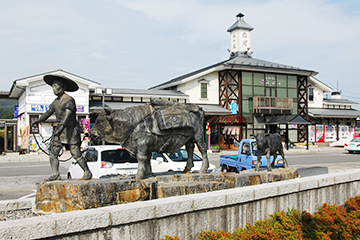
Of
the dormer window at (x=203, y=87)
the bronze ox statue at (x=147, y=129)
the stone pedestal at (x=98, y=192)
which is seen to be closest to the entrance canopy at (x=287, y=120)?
the dormer window at (x=203, y=87)

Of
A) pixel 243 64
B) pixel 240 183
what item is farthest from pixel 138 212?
pixel 243 64

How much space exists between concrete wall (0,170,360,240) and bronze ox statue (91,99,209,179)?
151cm

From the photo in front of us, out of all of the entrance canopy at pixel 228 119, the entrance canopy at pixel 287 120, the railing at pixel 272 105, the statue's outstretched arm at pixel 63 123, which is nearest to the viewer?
the statue's outstretched arm at pixel 63 123

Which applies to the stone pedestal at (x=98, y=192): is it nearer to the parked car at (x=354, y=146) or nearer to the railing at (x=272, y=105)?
the parked car at (x=354, y=146)

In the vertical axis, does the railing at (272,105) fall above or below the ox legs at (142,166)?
above

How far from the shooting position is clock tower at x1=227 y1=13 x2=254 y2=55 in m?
36.0

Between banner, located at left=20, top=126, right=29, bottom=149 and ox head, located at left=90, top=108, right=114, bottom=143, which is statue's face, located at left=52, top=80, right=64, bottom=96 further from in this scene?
banner, located at left=20, top=126, right=29, bottom=149

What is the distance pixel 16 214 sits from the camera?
19.5ft

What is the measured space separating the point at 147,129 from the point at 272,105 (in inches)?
1115

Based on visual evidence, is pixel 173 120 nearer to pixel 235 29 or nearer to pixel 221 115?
pixel 221 115

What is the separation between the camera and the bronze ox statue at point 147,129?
5.94 m

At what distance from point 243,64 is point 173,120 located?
2683 cm

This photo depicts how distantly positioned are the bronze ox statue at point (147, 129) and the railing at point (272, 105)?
1036 inches

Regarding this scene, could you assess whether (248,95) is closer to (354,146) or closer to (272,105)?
(272,105)
